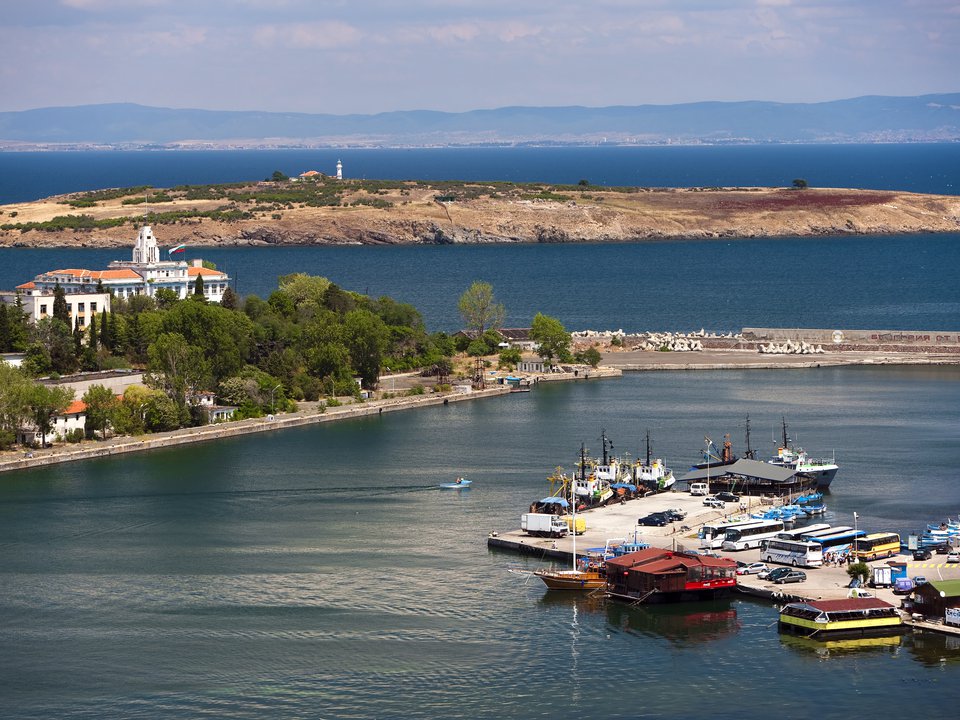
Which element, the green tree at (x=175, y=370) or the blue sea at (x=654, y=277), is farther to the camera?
the blue sea at (x=654, y=277)

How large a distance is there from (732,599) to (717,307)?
66.9 meters

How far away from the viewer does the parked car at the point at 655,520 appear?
1774 inches

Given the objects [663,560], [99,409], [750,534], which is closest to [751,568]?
[663,560]

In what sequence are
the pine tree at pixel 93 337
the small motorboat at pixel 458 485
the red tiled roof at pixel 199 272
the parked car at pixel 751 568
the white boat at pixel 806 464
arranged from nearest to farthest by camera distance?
the parked car at pixel 751 568 < the white boat at pixel 806 464 < the small motorboat at pixel 458 485 < the pine tree at pixel 93 337 < the red tiled roof at pixel 199 272

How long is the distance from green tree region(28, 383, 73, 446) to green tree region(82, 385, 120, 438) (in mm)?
1008

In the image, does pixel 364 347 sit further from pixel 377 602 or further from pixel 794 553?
pixel 377 602

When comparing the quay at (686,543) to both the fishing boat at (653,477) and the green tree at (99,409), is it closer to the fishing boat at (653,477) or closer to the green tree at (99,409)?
the fishing boat at (653,477)

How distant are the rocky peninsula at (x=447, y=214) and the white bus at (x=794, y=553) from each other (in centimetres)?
11006

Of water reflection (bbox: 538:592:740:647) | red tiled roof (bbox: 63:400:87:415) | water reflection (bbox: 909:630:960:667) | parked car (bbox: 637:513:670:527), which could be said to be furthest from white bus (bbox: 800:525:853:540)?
red tiled roof (bbox: 63:400:87:415)

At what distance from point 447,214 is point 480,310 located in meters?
76.9

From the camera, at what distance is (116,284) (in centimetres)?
8419

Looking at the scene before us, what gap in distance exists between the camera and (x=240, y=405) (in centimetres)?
6378

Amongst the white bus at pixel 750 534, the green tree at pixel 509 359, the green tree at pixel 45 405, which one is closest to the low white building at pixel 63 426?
the green tree at pixel 45 405

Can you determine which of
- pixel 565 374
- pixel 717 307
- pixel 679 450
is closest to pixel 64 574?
pixel 679 450
